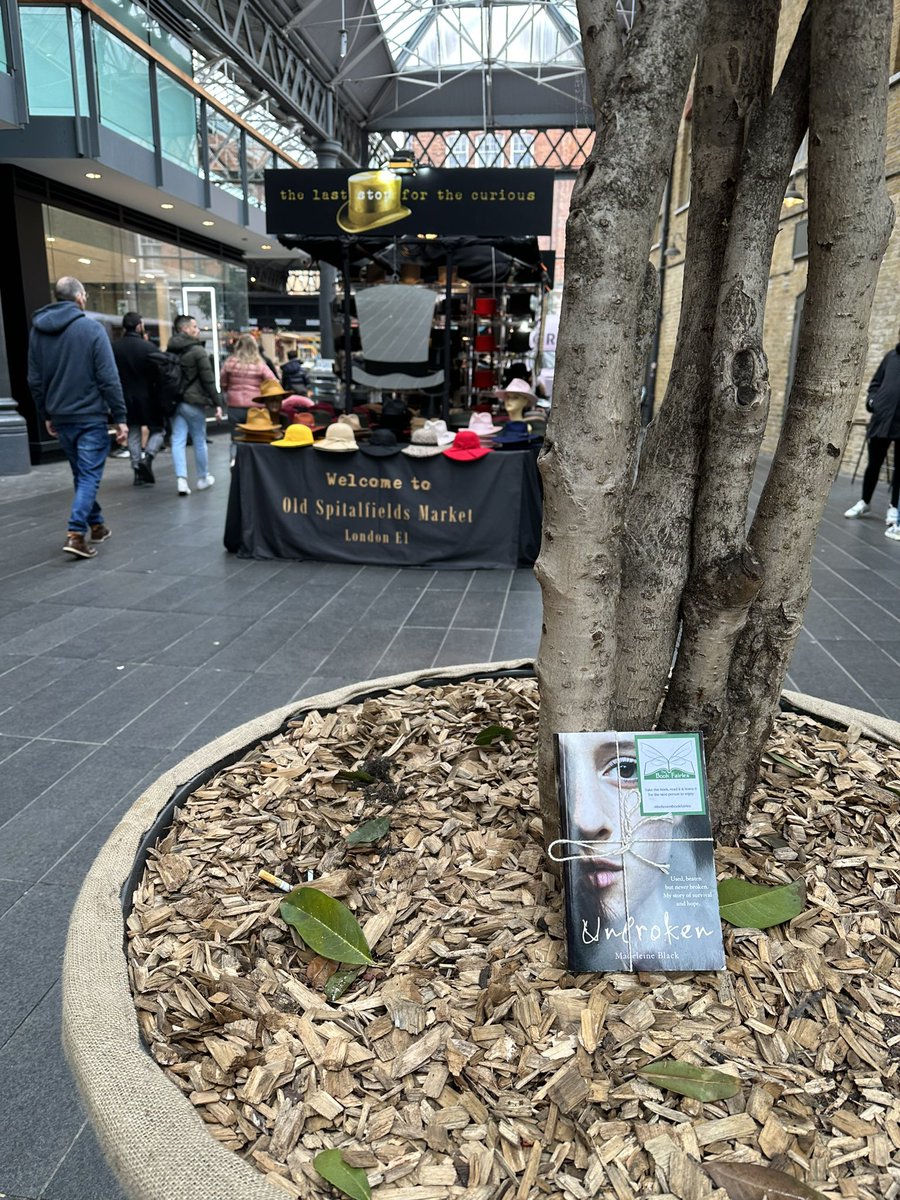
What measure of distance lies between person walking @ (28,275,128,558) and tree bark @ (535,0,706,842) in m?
5.38

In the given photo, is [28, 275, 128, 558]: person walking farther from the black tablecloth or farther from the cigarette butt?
the cigarette butt

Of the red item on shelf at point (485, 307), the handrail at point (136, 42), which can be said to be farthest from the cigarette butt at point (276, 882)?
the handrail at point (136, 42)

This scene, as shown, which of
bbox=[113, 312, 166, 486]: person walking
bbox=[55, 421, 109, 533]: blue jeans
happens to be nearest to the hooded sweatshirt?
bbox=[55, 421, 109, 533]: blue jeans

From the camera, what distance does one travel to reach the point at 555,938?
168cm

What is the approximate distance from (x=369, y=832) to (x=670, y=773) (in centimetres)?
77

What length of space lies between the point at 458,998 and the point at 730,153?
173 cm

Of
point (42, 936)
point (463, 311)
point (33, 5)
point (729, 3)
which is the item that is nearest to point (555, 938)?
point (42, 936)

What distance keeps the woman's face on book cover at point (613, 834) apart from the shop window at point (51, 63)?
11.6m

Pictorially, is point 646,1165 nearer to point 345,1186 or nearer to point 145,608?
point 345,1186

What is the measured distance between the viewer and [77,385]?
6.21 metres

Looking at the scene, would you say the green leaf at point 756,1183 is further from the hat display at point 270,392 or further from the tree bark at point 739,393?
the hat display at point 270,392

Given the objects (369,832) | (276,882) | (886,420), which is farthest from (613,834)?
(886,420)

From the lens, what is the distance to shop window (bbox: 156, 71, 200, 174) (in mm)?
12242

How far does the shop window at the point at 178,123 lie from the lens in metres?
12.2
